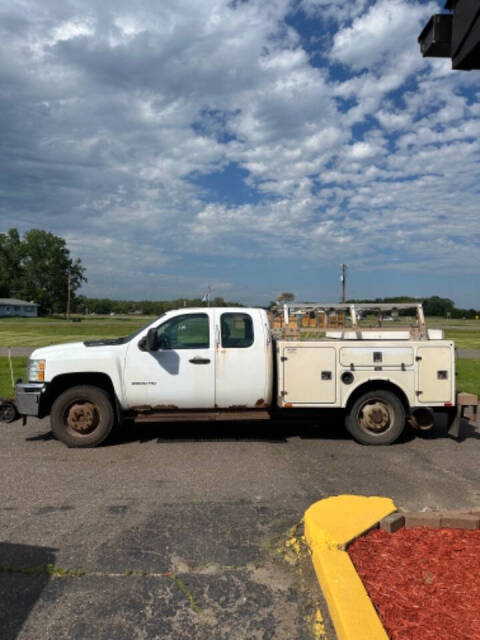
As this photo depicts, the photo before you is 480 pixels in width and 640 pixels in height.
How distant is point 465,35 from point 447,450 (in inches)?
224

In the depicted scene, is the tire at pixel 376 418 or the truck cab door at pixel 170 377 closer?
the truck cab door at pixel 170 377

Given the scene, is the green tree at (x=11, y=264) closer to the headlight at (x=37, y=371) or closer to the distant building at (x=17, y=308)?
the distant building at (x=17, y=308)

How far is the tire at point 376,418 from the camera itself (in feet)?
23.7

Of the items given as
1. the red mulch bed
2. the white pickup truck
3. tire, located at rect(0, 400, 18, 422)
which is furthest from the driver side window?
the red mulch bed

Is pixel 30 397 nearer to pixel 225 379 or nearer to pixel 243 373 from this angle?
pixel 225 379

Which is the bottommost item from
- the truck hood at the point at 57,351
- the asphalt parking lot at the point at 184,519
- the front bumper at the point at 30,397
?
the asphalt parking lot at the point at 184,519

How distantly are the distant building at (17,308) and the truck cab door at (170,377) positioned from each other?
3643 inches

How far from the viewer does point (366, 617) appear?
279 centimetres

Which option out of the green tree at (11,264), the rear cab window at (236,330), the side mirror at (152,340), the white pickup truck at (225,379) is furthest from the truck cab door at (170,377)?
the green tree at (11,264)

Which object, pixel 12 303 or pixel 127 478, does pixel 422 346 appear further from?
pixel 12 303

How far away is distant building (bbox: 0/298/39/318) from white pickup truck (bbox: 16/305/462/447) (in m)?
92.2

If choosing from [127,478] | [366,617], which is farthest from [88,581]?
[127,478]

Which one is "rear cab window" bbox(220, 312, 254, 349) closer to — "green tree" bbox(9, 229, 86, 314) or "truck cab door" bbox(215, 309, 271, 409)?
→ "truck cab door" bbox(215, 309, 271, 409)

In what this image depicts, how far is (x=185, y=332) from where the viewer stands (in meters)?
7.31
